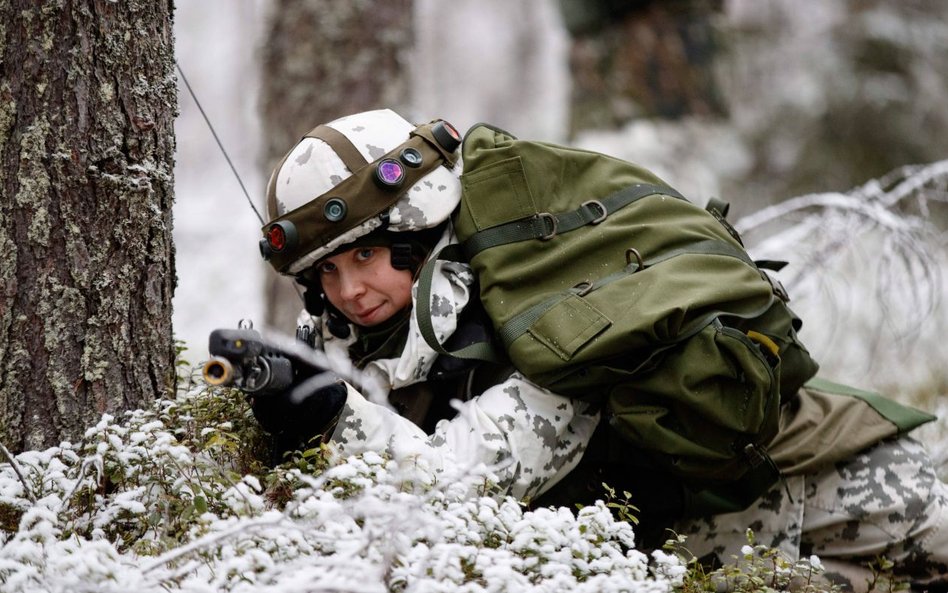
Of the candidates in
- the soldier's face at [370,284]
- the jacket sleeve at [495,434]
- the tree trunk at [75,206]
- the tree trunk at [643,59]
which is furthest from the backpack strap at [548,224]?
the tree trunk at [643,59]

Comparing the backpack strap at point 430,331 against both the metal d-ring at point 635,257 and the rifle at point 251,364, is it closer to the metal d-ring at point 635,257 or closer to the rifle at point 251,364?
the rifle at point 251,364

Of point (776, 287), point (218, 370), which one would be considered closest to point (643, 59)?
point (776, 287)

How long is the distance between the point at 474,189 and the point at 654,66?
23.7 feet

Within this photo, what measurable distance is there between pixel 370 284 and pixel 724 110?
7871mm

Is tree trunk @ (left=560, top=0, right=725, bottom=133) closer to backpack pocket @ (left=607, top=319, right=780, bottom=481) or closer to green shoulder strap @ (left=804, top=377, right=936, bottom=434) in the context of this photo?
green shoulder strap @ (left=804, top=377, right=936, bottom=434)

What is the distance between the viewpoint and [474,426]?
290 centimetres

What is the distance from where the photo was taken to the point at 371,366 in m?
3.25

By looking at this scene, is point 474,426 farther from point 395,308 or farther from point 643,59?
point 643,59

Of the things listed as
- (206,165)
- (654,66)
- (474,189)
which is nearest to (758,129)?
(654,66)

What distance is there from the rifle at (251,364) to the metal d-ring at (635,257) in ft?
3.53

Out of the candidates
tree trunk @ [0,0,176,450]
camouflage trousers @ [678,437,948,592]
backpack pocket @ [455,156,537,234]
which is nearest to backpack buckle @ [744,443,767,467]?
camouflage trousers @ [678,437,948,592]

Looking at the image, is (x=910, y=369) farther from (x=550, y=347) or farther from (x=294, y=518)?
(x=294, y=518)

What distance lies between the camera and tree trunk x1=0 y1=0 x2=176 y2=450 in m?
2.65

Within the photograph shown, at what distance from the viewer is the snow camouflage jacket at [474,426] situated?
2.85 metres
